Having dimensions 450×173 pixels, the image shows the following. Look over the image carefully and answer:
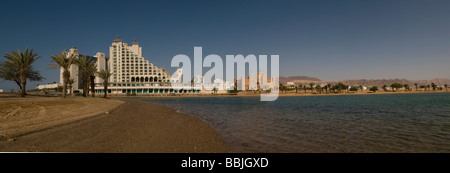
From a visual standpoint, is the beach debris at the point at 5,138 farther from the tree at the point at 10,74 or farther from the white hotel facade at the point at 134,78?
the white hotel facade at the point at 134,78

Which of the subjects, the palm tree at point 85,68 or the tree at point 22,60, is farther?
the palm tree at point 85,68

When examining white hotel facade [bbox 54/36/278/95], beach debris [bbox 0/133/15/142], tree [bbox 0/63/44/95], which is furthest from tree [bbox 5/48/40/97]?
white hotel facade [bbox 54/36/278/95]

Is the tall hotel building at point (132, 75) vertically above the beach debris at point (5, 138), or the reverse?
the tall hotel building at point (132, 75)

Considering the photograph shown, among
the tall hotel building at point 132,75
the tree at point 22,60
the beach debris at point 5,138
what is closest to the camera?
the beach debris at point 5,138

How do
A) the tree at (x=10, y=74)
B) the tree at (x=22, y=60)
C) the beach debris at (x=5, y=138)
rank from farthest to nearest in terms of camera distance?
1. the tree at (x=10, y=74)
2. the tree at (x=22, y=60)
3. the beach debris at (x=5, y=138)

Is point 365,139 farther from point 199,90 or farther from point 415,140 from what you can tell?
point 199,90

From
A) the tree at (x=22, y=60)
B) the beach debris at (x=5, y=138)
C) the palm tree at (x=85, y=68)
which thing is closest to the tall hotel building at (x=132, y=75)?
the palm tree at (x=85, y=68)

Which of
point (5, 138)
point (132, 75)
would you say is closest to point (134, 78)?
point (132, 75)

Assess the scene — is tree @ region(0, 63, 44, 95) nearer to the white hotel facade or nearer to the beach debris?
the beach debris

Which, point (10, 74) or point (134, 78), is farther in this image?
point (134, 78)

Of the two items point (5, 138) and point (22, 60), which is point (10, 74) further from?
point (5, 138)
